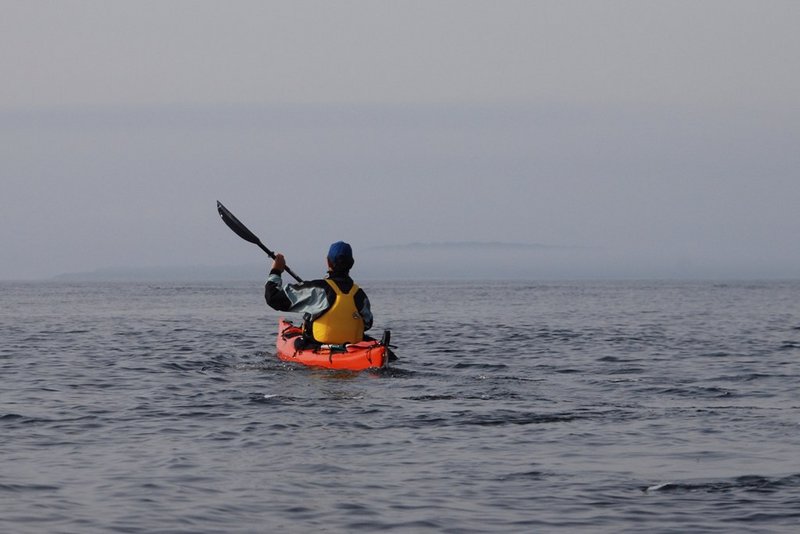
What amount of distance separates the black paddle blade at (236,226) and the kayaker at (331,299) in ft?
12.5

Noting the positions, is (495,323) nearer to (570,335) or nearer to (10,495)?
(570,335)

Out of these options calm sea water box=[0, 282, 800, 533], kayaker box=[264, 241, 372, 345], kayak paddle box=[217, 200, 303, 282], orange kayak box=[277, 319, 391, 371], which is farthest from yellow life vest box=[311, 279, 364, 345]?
kayak paddle box=[217, 200, 303, 282]

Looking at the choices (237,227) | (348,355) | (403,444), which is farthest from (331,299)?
(403,444)

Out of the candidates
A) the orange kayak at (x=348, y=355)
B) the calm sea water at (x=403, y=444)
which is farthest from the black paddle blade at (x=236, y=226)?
the orange kayak at (x=348, y=355)

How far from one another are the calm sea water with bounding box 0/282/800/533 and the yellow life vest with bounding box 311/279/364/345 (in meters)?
0.68

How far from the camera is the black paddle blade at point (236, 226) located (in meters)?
20.5

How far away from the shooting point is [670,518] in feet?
24.9

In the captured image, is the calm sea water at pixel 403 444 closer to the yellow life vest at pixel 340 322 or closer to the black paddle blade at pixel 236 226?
the yellow life vest at pixel 340 322

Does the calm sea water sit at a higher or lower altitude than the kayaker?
lower

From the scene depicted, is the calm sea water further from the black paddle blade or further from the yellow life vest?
the black paddle blade

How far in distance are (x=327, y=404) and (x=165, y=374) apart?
4764mm

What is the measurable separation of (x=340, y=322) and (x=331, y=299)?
0.45 meters

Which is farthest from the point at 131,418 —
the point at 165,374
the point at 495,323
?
the point at 495,323

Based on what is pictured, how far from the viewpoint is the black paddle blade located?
2048 centimetres
